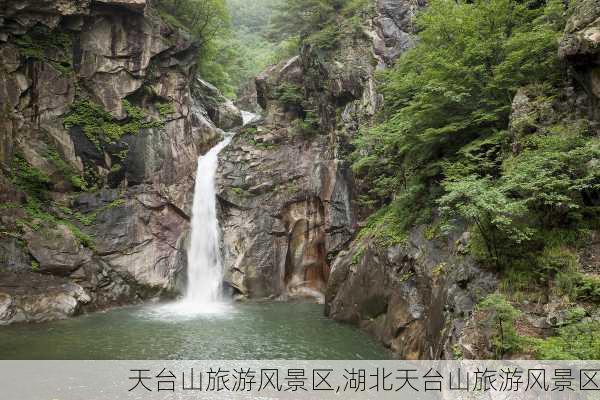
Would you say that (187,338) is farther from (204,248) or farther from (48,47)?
(48,47)

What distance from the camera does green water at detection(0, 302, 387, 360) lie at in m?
10.4

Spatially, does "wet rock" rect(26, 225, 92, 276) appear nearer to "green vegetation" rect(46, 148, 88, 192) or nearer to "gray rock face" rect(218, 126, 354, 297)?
"green vegetation" rect(46, 148, 88, 192)

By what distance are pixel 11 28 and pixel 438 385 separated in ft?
69.3

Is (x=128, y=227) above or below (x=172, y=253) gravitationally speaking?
above

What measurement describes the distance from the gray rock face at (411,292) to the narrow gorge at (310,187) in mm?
61

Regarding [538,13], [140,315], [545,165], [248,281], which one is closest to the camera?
[545,165]

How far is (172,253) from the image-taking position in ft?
62.5

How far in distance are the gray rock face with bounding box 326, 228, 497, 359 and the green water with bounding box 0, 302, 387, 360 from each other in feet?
2.20

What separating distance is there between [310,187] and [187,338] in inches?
420

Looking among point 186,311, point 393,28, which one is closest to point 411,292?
point 186,311

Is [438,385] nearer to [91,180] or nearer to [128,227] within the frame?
[128,227]

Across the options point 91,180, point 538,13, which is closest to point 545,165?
point 538,13

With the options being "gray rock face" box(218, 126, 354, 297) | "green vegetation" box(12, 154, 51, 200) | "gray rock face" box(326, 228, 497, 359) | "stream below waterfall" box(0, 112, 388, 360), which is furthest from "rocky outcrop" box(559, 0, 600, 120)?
"green vegetation" box(12, 154, 51, 200)

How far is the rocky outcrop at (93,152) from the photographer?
628 inches
